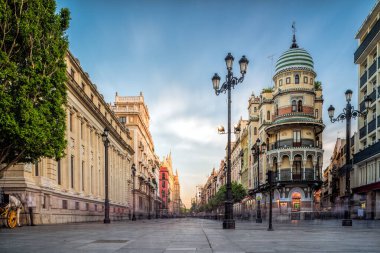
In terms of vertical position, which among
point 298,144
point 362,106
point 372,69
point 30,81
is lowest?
point 298,144

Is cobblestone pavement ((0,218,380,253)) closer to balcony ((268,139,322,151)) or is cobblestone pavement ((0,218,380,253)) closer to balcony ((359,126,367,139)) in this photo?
balcony ((359,126,367,139))

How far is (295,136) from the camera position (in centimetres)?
5319

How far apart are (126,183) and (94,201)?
26.8 m

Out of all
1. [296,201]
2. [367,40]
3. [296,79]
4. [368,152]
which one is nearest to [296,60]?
[296,79]

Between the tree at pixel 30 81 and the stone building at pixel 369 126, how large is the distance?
1300 inches

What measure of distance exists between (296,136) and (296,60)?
1107 centimetres

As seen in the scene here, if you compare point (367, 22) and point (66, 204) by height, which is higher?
point (367, 22)

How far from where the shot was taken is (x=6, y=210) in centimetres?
1881

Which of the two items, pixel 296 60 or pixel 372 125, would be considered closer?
pixel 372 125

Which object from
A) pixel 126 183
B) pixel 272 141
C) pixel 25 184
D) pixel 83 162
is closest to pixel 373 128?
pixel 272 141

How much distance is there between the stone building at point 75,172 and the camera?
80.5ft

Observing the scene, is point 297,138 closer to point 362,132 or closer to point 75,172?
point 362,132

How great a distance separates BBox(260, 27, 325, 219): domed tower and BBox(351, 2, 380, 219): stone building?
622 centimetres

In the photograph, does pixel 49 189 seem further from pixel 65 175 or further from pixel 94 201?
pixel 94 201
